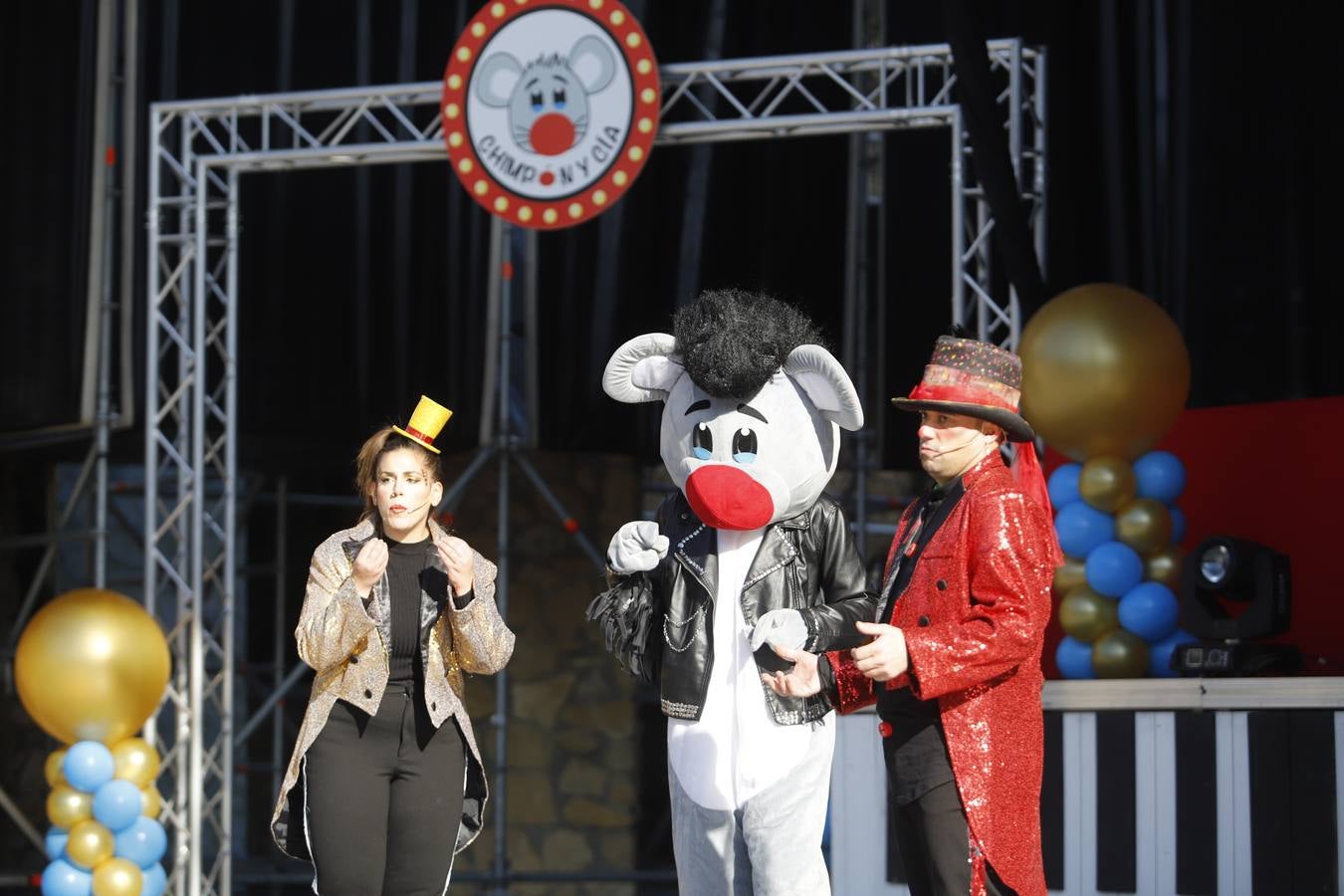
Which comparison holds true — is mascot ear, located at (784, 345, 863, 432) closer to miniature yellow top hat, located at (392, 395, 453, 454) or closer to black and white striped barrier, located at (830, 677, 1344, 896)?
miniature yellow top hat, located at (392, 395, 453, 454)

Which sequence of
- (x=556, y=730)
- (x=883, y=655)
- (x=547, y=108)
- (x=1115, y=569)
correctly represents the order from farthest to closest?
(x=556, y=730)
(x=547, y=108)
(x=1115, y=569)
(x=883, y=655)

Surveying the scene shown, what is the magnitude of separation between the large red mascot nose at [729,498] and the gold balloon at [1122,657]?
2.74 meters

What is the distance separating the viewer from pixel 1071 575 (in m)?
6.42

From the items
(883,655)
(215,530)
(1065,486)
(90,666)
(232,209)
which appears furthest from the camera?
(232,209)

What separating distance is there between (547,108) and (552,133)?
0.10 metres

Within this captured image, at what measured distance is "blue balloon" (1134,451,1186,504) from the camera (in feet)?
20.8

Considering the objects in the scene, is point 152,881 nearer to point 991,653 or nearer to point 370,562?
point 370,562

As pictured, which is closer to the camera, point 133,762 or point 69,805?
point 69,805

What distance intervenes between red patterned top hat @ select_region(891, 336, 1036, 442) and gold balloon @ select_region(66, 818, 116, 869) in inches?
171

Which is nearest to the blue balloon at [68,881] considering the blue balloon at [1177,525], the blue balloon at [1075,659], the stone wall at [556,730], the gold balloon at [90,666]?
the gold balloon at [90,666]

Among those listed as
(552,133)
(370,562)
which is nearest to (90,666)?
(552,133)

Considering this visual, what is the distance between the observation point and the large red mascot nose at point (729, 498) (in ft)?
12.2

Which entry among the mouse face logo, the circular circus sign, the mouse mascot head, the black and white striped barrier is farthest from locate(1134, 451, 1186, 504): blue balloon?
the mouse mascot head

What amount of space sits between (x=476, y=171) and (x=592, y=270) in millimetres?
1171
